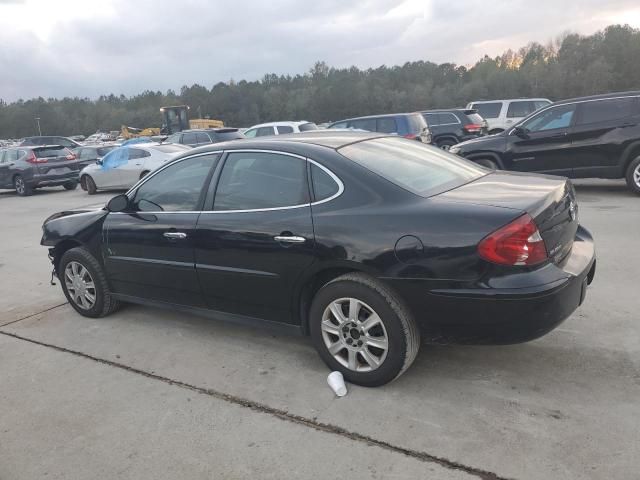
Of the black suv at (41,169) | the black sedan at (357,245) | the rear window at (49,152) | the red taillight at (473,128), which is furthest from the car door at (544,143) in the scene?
the rear window at (49,152)

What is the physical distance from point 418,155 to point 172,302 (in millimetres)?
2290

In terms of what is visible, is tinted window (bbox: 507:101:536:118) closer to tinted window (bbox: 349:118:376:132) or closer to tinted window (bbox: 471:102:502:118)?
tinted window (bbox: 471:102:502:118)

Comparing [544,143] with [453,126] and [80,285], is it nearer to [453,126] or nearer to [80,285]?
[453,126]

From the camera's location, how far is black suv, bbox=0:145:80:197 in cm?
1736

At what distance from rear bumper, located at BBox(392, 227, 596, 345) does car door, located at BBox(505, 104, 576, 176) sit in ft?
23.3

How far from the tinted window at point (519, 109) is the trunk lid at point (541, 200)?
18.9m

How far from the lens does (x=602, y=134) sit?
29.9 ft

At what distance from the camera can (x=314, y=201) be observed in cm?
346

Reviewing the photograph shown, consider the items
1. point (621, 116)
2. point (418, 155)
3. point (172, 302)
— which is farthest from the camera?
point (621, 116)

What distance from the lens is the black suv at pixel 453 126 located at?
17.2 metres

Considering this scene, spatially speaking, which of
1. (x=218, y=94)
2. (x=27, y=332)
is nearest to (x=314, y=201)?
(x=27, y=332)

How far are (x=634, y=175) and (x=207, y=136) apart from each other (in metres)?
12.7

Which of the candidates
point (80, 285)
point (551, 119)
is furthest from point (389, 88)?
point (80, 285)

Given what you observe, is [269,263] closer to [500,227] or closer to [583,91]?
[500,227]
